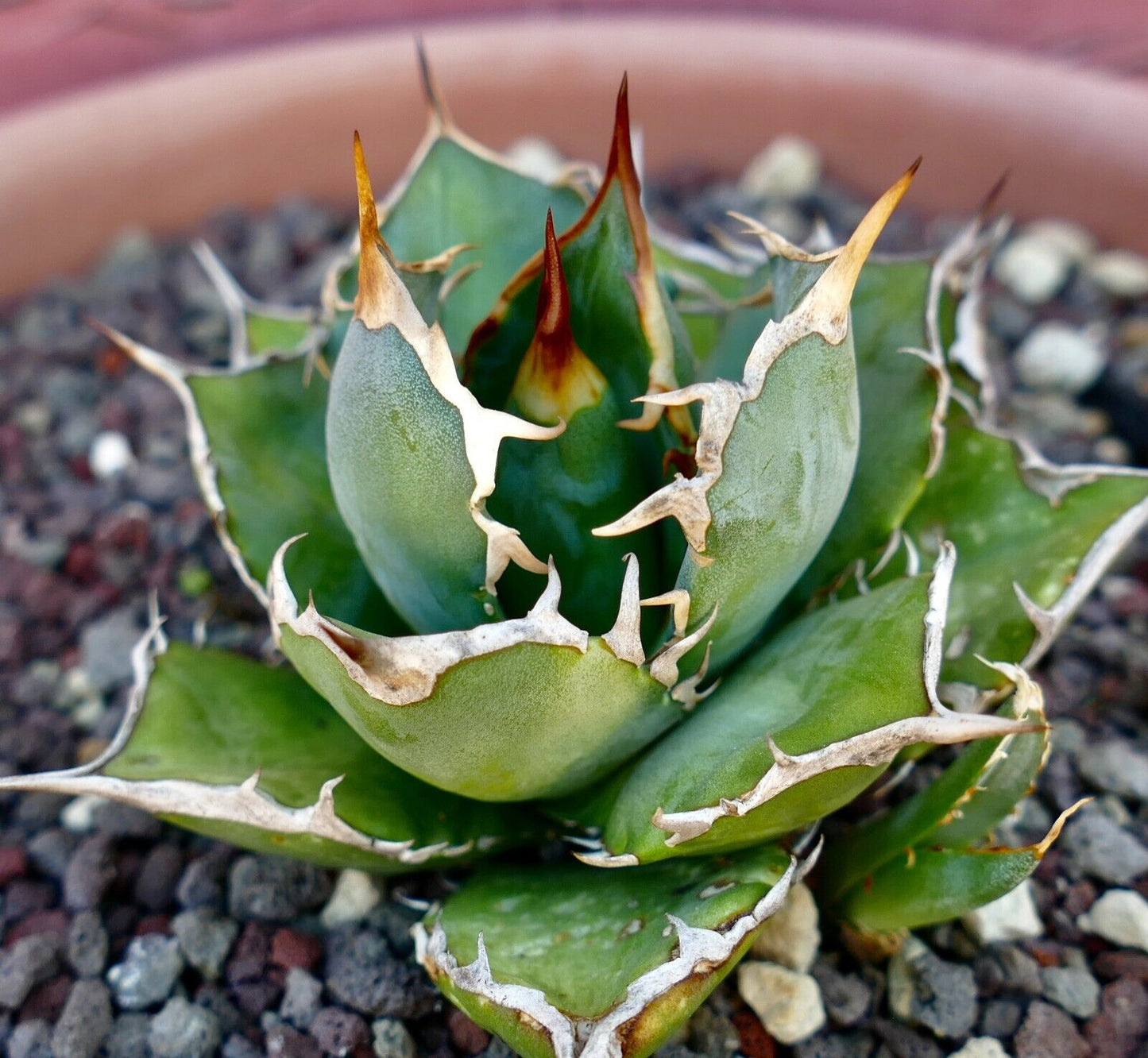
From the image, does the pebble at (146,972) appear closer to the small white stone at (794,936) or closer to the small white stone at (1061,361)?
the small white stone at (794,936)

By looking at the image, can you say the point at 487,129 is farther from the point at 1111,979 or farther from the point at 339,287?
the point at 1111,979

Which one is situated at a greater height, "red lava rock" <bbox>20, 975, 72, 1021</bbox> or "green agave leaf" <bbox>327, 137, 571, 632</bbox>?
"green agave leaf" <bbox>327, 137, 571, 632</bbox>

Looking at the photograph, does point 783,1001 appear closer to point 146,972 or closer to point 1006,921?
point 1006,921

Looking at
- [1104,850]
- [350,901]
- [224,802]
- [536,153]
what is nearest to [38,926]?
[350,901]

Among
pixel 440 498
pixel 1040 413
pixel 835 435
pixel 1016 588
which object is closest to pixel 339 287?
pixel 440 498

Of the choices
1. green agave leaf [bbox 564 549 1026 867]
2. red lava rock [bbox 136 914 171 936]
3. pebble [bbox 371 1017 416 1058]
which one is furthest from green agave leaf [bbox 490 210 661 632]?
red lava rock [bbox 136 914 171 936]

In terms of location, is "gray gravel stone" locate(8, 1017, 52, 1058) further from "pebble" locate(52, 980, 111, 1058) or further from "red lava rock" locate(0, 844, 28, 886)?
"red lava rock" locate(0, 844, 28, 886)

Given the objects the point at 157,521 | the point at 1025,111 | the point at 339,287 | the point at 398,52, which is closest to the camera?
the point at 339,287
